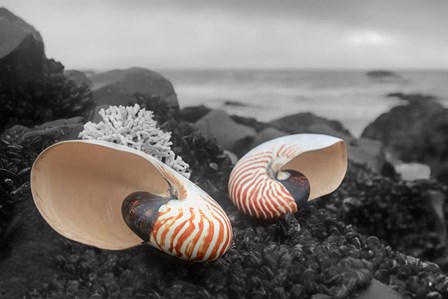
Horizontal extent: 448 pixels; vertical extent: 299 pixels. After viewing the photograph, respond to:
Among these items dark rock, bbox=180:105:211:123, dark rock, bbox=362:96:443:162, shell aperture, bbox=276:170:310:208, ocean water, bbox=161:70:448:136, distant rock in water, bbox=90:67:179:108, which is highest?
distant rock in water, bbox=90:67:179:108

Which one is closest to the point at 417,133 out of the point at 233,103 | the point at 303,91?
the point at 233,103

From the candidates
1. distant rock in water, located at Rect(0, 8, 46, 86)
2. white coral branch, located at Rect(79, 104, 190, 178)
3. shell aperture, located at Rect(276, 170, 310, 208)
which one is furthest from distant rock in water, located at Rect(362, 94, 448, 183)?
distant rock in water, located at Rect(0, 8, 46, 86)

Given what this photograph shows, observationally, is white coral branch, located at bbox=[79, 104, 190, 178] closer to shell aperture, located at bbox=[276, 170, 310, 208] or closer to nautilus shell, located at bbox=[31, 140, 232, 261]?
nautilus shell, located at bbox=[31, 140, 232, 261]

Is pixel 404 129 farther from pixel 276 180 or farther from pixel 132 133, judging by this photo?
pixel 132 133

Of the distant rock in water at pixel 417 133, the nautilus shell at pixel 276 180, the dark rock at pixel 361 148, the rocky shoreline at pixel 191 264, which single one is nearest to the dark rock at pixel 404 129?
the distant rock in water at pixel 417 133

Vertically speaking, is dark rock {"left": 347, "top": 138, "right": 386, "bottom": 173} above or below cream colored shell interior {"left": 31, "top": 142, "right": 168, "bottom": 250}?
below

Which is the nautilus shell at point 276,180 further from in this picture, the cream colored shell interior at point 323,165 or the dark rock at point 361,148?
the dark rock at point 361,148
